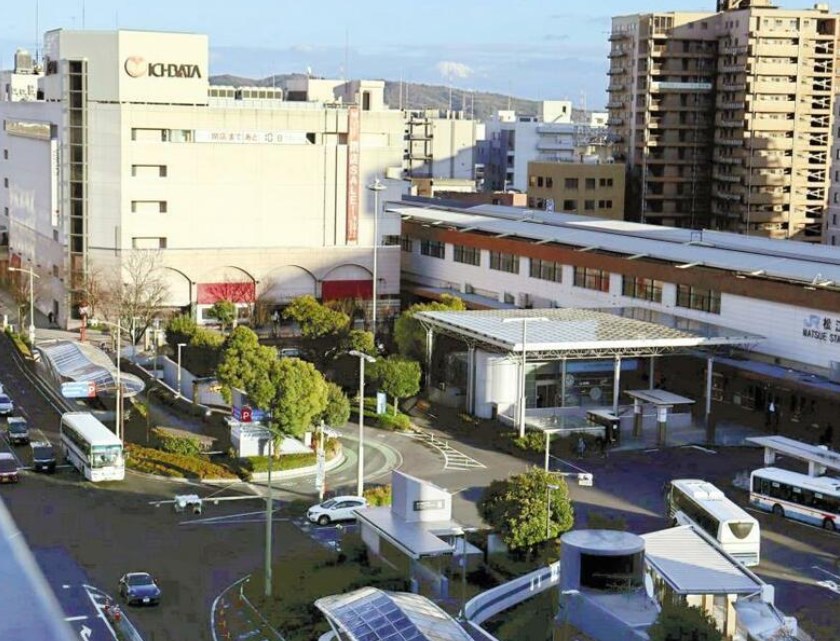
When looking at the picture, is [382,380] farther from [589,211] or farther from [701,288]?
[589,211]

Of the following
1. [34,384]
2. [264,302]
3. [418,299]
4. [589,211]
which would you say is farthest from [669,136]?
[34,384]

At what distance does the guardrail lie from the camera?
32.0 m

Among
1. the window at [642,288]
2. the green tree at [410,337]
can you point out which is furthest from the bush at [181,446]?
the window at [642,288]

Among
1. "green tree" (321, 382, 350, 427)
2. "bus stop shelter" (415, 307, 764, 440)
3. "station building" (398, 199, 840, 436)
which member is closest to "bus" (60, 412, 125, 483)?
"green tree" (321, 382, 350, 427)

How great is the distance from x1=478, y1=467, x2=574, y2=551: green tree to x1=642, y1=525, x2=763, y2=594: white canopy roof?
8.38 feet

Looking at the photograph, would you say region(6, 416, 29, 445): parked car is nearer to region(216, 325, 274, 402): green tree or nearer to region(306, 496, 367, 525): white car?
region(216, 325, 274, 402): green tree

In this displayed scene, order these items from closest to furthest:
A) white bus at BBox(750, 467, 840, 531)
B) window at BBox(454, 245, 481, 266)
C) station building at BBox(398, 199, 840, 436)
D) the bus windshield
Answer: white bus at BBox(750, 467, 840, 531) < the bus windshield < station building at BBox(398, 199, 840, 436) < window at BBox(454, 245, 481, 266)

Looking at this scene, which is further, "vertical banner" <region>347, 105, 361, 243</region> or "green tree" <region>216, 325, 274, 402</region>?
"vertical banner" <region>347, 105, 361, 243</region>

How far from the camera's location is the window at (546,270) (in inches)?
2734

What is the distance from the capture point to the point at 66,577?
118 feet

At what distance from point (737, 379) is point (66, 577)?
32.6 m

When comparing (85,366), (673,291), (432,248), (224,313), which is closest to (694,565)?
(673,291)

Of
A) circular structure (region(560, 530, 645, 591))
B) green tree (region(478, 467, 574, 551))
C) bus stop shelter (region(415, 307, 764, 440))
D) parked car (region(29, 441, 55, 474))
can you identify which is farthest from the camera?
bus stop shelter (region(415, 307, 764, 440))

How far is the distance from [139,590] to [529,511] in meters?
9.89
